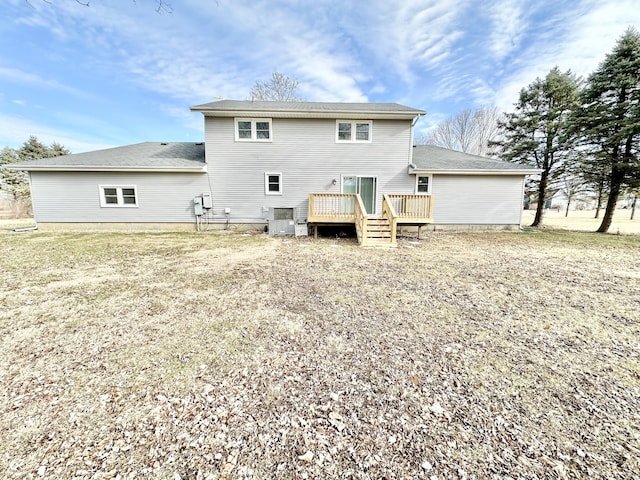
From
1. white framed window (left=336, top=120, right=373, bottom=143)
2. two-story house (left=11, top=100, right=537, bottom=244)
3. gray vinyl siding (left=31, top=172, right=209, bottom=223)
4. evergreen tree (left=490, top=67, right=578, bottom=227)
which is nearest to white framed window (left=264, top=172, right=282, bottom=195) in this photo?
two-story house (left=11, top=100, right=537, bottom=244)

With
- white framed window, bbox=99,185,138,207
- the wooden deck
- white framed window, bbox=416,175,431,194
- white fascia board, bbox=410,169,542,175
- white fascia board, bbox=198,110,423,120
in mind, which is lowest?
the wooden deck

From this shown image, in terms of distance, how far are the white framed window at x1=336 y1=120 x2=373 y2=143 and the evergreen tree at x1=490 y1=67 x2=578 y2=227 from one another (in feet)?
33.6

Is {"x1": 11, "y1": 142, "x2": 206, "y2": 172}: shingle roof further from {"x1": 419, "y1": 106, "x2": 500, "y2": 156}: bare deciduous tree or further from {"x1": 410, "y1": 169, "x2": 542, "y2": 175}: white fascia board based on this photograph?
{"x1": 419, "y1": 106, "x2": 500, "y2": 156}: bare deciduous tree

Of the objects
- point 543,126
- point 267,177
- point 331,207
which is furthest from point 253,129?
point 543,126

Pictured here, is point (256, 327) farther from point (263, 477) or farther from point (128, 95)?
point (128, 95)

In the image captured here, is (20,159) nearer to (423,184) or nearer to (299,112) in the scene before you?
(299,112)

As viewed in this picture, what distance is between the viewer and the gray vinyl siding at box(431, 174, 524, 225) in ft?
38.4

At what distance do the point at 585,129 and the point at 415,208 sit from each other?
11087 mm

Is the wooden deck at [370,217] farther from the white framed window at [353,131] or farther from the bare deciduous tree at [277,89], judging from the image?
the bare deciduous tree at [277,89]

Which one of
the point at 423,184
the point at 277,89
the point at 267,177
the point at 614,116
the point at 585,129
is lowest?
the point at 423,184

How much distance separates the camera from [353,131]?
11344 millimetres

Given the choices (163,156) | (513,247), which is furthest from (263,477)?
(163,156)

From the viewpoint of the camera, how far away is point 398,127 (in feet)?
37.0

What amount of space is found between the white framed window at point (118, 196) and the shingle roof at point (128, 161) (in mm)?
795
